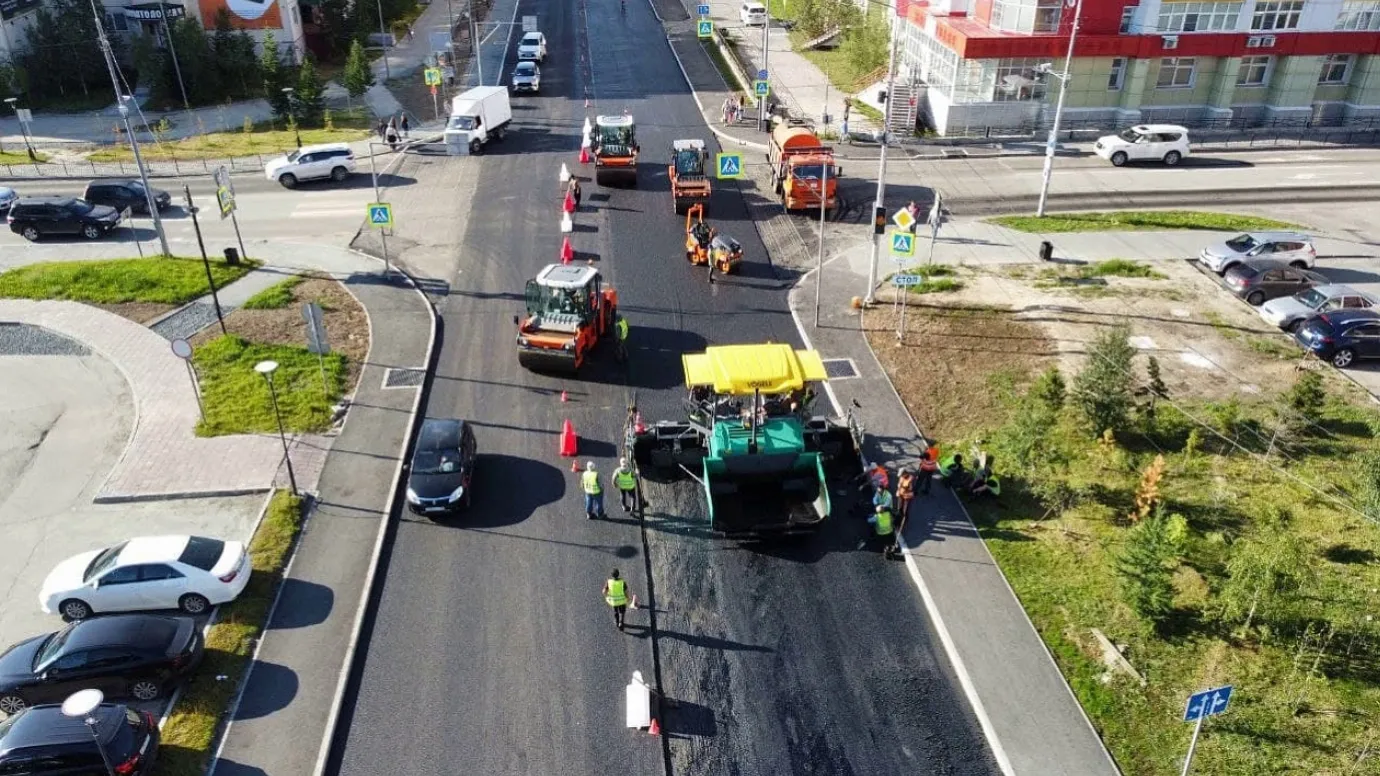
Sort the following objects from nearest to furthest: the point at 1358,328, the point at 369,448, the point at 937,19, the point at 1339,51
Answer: the point at 369,448, the point at 1358,328, the point at 1339,51, the point at 937,19

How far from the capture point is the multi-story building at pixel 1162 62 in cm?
4316

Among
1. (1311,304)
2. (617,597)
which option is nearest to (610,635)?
(617,597)

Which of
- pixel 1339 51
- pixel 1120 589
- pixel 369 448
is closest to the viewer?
pixel 1120 589

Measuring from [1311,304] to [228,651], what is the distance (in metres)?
29.3

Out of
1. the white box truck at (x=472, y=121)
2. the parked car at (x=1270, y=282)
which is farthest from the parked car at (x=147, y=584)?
the parked car at (x=1270, y=282)

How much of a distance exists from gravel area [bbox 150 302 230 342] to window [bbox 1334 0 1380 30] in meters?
51.0

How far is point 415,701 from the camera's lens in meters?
14.9

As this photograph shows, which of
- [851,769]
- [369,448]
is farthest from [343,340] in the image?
[851,769]

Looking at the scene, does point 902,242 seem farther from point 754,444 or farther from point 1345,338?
point 1345,338

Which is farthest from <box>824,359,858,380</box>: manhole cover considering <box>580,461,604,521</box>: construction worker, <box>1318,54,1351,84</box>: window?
<box>1318,54,1351,84</box>: window

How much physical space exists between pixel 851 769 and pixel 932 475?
7.90 meters

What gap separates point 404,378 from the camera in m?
24.1

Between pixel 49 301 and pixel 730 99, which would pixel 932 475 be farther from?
pixel 730 99

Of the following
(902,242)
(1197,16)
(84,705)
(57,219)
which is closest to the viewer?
(84,705)
